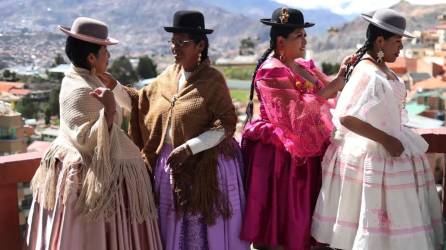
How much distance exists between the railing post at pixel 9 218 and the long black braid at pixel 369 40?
194cm

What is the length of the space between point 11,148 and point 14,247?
76.3ft

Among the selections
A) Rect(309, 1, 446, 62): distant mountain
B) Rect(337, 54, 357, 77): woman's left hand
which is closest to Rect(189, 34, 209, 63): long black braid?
Rect(337, 54, 357, 77): woman's left hand

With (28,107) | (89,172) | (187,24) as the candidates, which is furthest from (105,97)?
(28,107)

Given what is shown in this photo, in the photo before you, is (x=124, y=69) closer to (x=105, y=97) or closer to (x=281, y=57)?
(x=281, y=57)

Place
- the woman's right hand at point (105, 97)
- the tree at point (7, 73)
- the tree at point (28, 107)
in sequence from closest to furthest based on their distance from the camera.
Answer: the woman's right hand at point (105, 97), the tree at point (7, 73), the tree at point (28, 107)

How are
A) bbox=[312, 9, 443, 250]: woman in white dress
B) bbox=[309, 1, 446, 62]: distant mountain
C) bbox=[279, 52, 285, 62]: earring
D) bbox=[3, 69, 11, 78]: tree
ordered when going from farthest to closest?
bbox=[309, 1, 446, 62]: distant mountain → bbox=[3, 69, 11, 78]: tree → bbox=[279, 52, 285, 62]: earring → bbox=[312, 9, 443, 250]: woman in white dress

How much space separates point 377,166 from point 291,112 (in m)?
0.51

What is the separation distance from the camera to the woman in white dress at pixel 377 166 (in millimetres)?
2816

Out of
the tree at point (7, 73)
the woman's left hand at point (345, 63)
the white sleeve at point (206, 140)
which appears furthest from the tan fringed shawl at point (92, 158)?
the tree at point (7, 73)

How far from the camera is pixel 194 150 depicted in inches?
115

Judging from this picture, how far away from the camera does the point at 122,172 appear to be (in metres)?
2.84

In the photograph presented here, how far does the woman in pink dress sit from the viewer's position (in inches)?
119

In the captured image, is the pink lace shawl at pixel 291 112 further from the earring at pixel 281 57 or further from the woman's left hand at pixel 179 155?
the woman's left hand at pixel 179 155

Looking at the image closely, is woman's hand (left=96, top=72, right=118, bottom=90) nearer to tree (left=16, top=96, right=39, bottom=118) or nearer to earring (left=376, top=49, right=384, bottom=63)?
earring (left=376, top=49, right=384, bottom=63)
